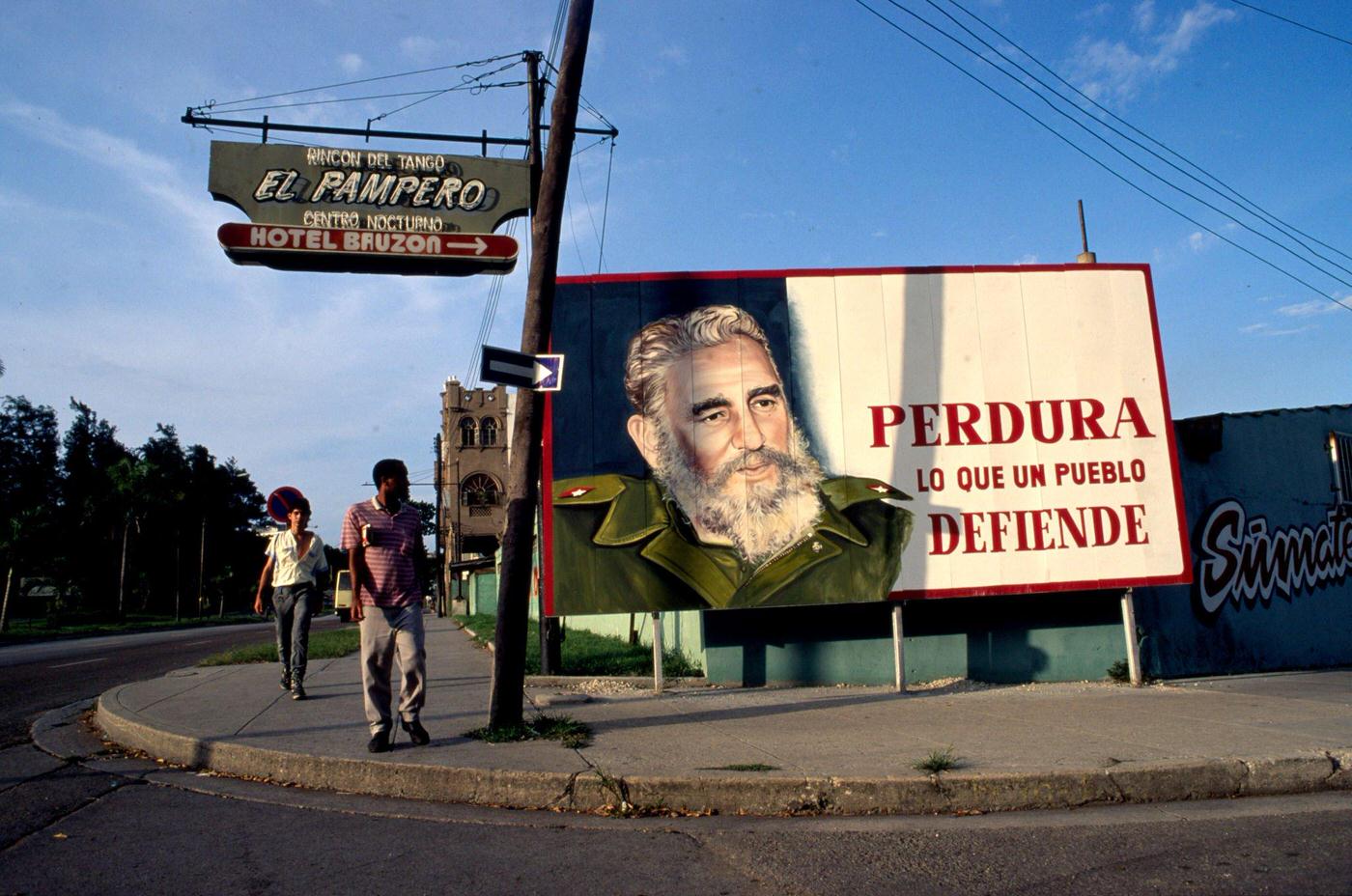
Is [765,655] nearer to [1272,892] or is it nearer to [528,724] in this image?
[528,724]

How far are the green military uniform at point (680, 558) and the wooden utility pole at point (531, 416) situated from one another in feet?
7.37

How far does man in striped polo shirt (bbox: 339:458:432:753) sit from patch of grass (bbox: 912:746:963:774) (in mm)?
3152

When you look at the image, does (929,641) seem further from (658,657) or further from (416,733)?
(416,733)

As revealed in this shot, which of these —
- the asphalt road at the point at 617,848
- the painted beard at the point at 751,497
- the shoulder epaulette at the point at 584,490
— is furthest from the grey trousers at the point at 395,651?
the painted beard at the point at 751,497

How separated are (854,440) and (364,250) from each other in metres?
5.36

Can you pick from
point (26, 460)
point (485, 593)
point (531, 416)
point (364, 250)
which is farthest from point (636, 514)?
point (26, 460)

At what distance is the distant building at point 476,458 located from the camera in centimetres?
6450

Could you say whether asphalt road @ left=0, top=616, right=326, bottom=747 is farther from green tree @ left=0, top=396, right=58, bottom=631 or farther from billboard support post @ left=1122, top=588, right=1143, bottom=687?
green tree @ left=0, top=396, right=58, bottom=631

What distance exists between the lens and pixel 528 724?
6.41m

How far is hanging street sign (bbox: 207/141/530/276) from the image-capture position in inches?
355

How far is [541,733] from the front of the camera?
6172mm

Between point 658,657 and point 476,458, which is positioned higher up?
point 476,458

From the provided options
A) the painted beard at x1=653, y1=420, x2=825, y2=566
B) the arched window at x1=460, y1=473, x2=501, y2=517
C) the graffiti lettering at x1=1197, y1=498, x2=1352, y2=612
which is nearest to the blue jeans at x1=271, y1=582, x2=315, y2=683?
the painted beard at x1=653, y1=420, x2=825, y2=566

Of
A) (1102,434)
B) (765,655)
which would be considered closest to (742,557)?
(765,655)
